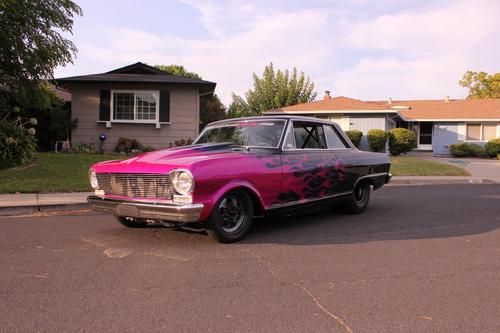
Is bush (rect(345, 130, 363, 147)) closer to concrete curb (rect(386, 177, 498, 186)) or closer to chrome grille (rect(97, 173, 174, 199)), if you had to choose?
concrete curb (rect(386, 177, 498, 186))

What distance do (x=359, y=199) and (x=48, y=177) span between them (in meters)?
7.63

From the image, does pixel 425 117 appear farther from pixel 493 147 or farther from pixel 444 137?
pixel 493 147

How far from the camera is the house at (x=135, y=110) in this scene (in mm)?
19891

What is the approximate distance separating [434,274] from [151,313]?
2.91 metres

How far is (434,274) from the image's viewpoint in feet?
16.8

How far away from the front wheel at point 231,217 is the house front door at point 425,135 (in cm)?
3015

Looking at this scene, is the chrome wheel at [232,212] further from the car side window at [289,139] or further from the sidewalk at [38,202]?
the sidewalk at [38,202]

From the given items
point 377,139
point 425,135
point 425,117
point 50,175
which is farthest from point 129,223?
point 425,135

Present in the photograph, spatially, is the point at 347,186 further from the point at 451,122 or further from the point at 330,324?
the point at 451,122

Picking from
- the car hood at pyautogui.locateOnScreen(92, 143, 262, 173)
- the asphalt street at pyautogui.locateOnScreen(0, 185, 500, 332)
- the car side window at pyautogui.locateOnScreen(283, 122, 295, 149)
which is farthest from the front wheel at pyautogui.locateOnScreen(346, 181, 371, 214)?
the car hood at pyautogui.locateOnScreen(92, 143, 262, 173)

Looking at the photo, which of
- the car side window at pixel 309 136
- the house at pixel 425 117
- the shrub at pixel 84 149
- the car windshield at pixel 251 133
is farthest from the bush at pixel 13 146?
the house at pixel 425 117

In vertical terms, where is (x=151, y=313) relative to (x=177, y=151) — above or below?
below

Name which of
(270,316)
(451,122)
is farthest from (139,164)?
(451,122)

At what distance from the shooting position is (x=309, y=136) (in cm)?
780
